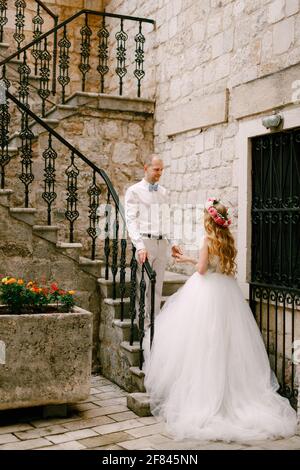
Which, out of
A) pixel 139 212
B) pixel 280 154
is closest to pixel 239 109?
pixel 280 154

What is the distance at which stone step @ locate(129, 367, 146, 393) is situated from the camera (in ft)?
17.0

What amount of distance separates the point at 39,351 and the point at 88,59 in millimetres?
5130

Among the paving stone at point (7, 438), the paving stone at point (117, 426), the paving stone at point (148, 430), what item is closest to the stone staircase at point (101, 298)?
the paving stone at point (117, 426)

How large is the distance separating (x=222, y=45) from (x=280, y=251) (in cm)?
254

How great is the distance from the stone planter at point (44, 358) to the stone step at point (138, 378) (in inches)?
23.9

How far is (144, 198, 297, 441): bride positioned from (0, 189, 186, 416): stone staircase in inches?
24.9

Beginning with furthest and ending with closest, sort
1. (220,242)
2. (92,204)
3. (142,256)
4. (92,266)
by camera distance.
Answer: (92,204) < (92,266) < (142,256) < (220,242)

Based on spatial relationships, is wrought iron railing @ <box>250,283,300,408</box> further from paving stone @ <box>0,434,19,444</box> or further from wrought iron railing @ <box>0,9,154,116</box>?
wrought iron railing @ <box>0,9,154,116</box>

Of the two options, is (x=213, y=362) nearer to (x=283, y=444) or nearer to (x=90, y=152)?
(x=283, y=444)

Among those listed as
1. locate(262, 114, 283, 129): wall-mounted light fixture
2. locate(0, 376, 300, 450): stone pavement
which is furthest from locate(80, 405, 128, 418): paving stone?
locate(262, 114, 283, 129): wall-mounted light fixture

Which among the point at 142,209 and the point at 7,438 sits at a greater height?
the point at 142,209

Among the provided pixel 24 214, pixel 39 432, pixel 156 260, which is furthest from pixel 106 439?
pixel 24 214

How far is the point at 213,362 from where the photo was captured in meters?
4.61

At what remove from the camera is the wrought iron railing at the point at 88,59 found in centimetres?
794
